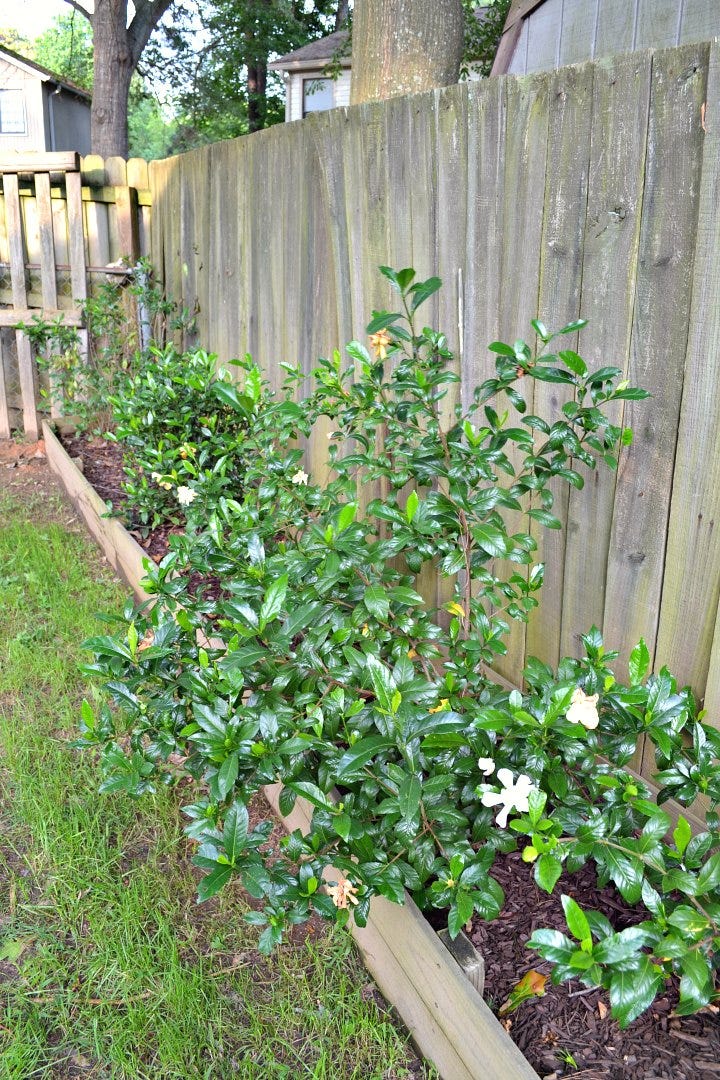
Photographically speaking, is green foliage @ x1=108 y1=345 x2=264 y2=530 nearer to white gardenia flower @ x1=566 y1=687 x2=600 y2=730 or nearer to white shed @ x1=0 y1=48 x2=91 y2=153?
white gardenia flower @ x1=566 y1=687 x2=600 y2=730

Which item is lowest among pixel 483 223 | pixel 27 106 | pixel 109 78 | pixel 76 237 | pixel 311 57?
pixel 483 223

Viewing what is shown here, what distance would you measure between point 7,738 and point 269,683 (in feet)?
4.95

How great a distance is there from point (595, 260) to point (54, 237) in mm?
5457

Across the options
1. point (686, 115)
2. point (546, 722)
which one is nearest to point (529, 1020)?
point (546, 722)

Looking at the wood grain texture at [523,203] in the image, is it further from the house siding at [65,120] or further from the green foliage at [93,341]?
the house siding at [65,120]

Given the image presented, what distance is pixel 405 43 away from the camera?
413 centimetres

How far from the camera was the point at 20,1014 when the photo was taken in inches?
82.5

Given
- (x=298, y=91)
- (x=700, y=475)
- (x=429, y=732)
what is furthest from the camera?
(x=298, y=91)

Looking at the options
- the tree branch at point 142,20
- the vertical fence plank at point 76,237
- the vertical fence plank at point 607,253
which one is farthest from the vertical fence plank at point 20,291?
the tree branch at point 142,20

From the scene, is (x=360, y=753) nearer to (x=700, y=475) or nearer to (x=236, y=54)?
(x=700, y=475)

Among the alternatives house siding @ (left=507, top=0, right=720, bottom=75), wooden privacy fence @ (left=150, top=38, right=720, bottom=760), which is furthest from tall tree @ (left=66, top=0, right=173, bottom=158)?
wooden privacy fence @ (left=150, top=38, right=720, bottom=760)

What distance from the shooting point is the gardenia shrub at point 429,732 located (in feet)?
5.24

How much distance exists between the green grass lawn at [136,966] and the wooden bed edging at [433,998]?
6cm

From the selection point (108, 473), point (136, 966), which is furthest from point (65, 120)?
point (136, 966)
